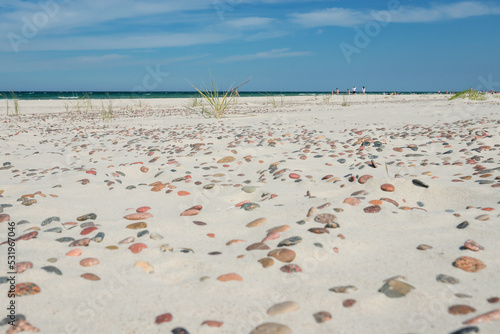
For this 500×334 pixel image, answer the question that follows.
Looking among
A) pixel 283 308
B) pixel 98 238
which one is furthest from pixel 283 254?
pixel 98 238

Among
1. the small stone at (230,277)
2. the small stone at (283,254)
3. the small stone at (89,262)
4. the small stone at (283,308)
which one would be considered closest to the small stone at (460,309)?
the small stone at (283,308)

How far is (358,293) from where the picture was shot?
1.52 metres

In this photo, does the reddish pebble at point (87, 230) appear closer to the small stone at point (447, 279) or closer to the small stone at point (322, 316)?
the small stone at point (322, 316)

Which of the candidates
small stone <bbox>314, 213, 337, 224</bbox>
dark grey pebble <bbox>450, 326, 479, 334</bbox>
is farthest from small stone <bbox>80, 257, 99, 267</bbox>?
dark grey pebble <bbox>450, 326, 479, 334</bbox>

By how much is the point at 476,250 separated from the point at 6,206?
3263 millimetres

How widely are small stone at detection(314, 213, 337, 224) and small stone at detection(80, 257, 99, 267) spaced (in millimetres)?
1336

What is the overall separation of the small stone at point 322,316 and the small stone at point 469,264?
0.74m

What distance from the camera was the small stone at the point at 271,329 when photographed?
1.31 metres

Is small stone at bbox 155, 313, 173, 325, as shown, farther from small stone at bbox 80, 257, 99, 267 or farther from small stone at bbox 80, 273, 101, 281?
small stone at bbox 80, 257, 99, 267

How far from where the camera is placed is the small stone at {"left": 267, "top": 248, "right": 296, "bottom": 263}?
184 cm

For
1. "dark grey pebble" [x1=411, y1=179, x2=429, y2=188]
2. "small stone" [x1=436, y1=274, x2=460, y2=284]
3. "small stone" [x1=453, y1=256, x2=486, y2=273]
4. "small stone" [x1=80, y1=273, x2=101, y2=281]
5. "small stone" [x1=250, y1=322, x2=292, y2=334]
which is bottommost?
"small stone" [x1=80, y1=273, x2=101, y2=281]

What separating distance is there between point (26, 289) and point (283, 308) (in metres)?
1.15

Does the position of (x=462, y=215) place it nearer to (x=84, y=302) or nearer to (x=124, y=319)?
(x=124, y=319)

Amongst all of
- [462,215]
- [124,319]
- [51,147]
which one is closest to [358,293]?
[124,319]
